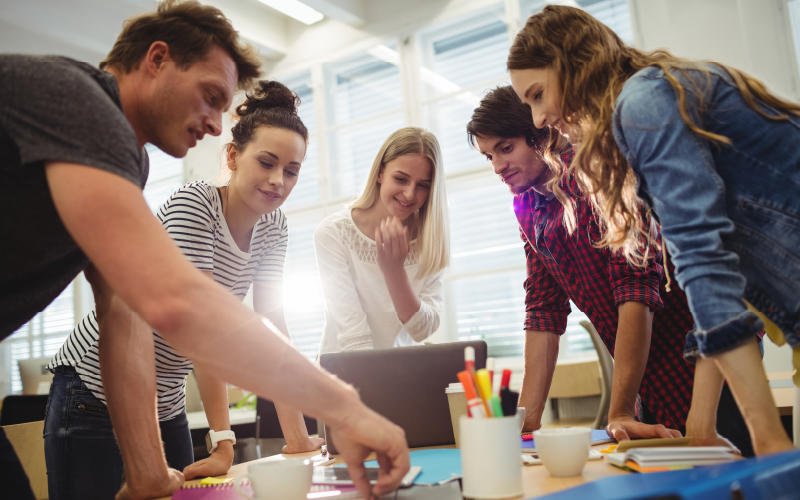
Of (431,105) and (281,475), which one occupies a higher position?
(431,105)

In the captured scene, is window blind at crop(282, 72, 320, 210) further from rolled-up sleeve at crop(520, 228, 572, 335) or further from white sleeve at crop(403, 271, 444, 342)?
rolled-up sleeve at crop(520, 228, 572, 335)

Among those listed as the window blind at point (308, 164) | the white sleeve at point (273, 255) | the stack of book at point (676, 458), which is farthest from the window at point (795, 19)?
the stack of book at point (676, 458)

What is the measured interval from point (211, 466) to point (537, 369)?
0.88 meters

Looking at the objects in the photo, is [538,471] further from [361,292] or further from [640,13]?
[640,13]

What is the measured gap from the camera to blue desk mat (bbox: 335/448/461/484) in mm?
848

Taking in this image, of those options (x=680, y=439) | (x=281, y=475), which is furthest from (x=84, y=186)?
(x=680, y=439)

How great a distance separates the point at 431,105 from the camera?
5.57 m

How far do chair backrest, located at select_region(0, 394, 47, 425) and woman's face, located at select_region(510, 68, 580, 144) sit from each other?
2450 millimetres

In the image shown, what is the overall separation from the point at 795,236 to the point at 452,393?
0.61 m

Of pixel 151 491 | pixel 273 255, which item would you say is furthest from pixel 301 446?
pixel 273 255

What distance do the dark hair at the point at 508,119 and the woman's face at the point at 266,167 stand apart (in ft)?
1.78

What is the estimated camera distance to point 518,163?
1.64m

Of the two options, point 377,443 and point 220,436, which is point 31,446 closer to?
point 220,436

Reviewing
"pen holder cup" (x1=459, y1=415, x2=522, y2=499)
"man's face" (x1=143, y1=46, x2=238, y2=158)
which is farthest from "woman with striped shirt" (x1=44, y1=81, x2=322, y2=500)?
"pen holder cup" (x1=459, y1=415, x2=522, y2=499)
